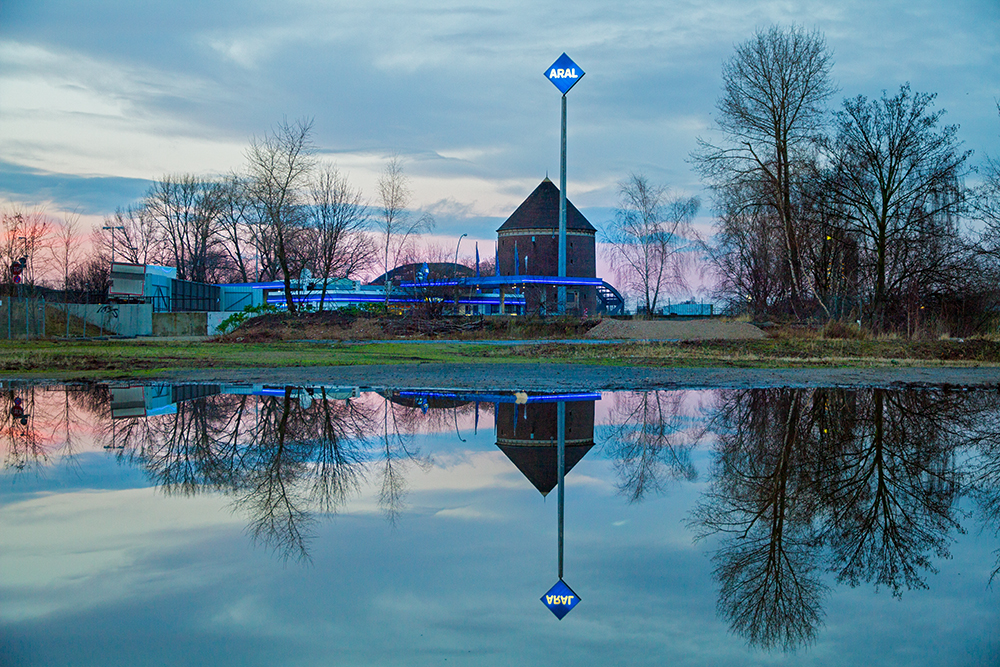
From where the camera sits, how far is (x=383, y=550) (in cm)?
508

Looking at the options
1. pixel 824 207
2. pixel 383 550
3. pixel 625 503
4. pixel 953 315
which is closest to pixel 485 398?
pixel 625 503

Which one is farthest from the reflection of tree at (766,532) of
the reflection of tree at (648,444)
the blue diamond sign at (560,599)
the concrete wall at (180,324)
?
the concrete wall at (180,324)

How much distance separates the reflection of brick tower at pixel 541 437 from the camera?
7879 millimetres

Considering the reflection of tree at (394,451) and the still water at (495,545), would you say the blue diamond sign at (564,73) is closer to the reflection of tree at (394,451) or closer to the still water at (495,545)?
the reflection of tree at (394,451)

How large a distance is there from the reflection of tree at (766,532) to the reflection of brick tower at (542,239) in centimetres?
5922

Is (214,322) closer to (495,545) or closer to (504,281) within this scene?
(504,281)

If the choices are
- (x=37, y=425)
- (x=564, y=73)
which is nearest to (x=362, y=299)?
(x=564, y=73)

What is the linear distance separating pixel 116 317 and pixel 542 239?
36.4 metres

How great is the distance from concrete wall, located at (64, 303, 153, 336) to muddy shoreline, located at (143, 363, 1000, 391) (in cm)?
2762

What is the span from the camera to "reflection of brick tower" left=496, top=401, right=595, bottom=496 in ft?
25.8

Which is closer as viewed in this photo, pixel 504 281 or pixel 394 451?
pixel 394 451

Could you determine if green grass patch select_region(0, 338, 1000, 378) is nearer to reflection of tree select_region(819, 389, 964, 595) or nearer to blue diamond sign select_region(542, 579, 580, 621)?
reflection of tree select_region(819, 389, 964, 595)

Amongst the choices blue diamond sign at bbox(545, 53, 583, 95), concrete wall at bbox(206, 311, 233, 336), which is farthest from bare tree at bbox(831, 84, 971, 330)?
concrete wall at bbox(206, 311, 233, 336)

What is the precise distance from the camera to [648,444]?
931 cm
